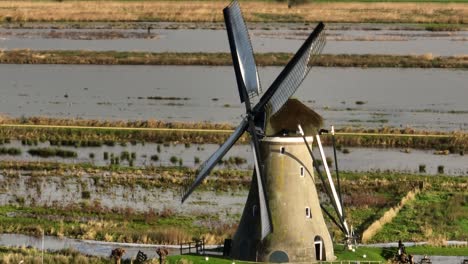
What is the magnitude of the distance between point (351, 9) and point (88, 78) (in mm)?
53340

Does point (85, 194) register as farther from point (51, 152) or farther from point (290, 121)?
point (290, 121)

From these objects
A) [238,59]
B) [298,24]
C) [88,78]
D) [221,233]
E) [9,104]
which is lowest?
[221,233]

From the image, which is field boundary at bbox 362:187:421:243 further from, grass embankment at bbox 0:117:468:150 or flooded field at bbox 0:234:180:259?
grass embankment at bbox 0:117:468:150

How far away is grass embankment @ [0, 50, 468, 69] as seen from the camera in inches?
3246

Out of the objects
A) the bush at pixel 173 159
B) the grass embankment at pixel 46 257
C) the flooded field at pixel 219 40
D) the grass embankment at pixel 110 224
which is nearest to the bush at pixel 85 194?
the grass embankment at pixel 110 224

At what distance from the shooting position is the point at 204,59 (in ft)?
275

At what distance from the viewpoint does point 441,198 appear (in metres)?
40.9

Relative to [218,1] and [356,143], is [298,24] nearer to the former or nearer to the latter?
[218,1]

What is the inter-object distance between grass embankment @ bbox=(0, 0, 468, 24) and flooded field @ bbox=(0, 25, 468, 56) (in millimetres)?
8753

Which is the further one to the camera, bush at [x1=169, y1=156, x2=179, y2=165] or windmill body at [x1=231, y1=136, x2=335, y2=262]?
bush at [x1=169, y1=156, x2=179, y2=165]

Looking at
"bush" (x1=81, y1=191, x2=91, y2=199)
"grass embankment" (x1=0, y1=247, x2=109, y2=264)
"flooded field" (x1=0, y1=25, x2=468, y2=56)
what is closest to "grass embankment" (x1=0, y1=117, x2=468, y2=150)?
"bush" (x1=81, y1=191, x2=91, y2=199)

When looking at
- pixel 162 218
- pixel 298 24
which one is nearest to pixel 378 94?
pixel 162 218

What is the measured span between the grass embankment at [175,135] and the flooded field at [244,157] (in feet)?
2.45

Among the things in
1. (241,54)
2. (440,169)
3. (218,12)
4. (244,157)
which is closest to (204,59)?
(244,157)
